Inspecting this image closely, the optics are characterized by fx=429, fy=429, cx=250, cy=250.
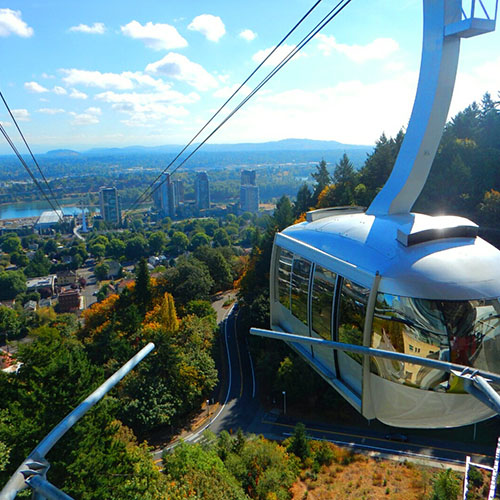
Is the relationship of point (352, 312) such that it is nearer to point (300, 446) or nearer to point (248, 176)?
point (300, 446)

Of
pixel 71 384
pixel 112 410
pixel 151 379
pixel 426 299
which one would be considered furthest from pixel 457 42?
pixel 151 379

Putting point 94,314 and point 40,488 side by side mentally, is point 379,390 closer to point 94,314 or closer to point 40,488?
point 40,488

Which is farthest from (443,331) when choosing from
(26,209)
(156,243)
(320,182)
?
(26,209)

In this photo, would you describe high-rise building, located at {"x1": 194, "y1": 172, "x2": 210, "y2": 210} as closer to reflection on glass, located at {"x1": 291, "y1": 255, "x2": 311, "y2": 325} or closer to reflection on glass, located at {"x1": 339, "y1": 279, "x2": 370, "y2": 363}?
reflection on glass, located at {"x1": 291, "y1": 255, "x2": 311, "y2": 325}

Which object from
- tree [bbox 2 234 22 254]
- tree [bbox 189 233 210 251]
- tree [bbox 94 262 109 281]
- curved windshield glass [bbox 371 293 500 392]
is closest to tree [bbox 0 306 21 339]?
tree [bbox 94 262 109 281]

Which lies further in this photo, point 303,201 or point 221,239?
point 221,239

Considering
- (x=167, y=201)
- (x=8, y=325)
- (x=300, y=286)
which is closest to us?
(x=300, y=286)
